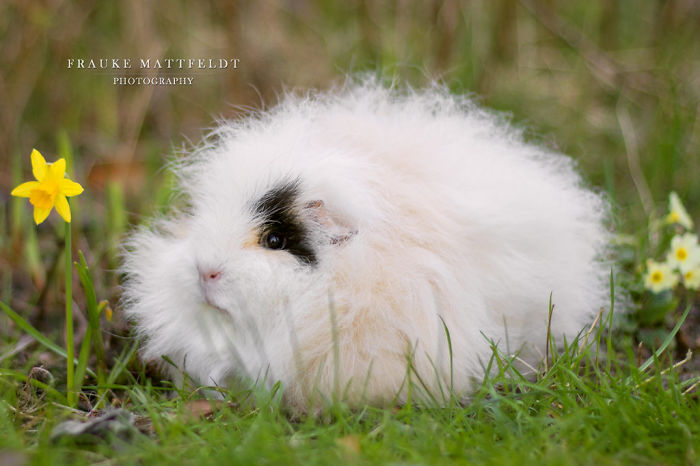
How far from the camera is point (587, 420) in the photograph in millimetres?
1601

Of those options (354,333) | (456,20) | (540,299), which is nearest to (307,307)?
(354,333)

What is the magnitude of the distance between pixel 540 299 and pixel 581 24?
14.7 ft

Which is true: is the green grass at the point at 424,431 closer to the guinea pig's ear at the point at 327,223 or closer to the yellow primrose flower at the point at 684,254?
the guinea pig's ear at the point at 327,223

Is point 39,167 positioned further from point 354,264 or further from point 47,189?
point 354,264

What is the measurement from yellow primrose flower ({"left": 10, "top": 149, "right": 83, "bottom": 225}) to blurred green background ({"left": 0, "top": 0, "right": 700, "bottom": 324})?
5.40ft

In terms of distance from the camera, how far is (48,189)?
1717mm

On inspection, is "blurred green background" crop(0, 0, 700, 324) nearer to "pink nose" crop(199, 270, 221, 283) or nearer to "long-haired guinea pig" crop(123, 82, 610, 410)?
"long-haired guinea pig" crop(123, 82, 610, 410)

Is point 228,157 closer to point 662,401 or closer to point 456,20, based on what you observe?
point 662,401

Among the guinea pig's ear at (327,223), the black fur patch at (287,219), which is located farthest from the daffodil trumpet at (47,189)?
the guinea pig's ear at (327,223)

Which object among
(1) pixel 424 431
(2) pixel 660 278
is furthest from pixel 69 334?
(2) pixel 660 278

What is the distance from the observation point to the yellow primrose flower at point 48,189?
5.64ft

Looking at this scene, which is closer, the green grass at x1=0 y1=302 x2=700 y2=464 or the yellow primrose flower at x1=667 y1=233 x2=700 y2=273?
the green grass at x1=0 y1=302 x2=700 y2=464

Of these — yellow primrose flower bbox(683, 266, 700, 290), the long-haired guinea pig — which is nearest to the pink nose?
the long-haired guinea pig

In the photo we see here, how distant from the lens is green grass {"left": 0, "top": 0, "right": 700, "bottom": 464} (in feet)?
5.04
